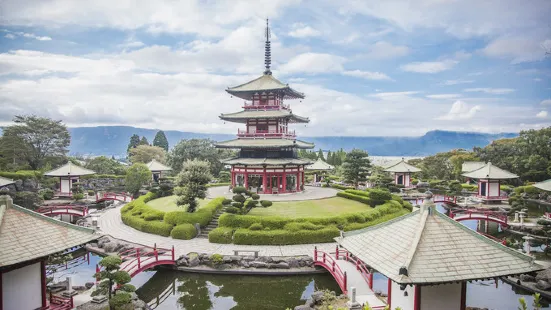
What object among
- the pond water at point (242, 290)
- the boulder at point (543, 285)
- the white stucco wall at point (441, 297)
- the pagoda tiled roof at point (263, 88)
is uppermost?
the pagoda tiled roof at point (263, 88)

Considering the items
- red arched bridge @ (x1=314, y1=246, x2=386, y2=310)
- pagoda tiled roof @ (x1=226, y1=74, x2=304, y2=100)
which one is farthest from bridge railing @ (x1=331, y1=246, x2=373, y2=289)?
pagoda tiled roof @ (x1=226, y1=74, x2=304, y2=100)

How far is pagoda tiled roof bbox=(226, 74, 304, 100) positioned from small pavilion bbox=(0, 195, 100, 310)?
27828 mm

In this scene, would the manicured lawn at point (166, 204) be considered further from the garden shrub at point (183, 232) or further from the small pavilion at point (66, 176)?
the small pavilion at point (66, 176)

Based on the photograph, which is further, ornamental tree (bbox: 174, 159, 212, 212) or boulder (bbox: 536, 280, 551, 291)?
ornamental tree (bbox: 174, 159, 212, 212)

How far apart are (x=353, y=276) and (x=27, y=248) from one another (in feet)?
44.5

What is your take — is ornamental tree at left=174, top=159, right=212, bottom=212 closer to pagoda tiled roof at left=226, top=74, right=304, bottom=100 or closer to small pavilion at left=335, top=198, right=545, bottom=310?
pagoda tiled roof at left=226, top=74, right=304, bottom=100

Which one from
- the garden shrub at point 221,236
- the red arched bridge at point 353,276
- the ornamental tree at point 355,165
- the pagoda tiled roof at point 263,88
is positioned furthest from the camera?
the ornamental tree at point 355,165

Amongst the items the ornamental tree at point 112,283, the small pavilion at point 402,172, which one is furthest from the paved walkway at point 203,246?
the small pavilion at point 402,172

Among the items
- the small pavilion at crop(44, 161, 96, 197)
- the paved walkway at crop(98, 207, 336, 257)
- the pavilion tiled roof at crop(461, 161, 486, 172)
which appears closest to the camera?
the paved walkway at crop(98, 207, 336, 257)

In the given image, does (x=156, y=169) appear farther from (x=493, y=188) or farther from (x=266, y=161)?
(x=493, y=188)

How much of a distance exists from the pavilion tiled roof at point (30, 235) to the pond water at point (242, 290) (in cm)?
579

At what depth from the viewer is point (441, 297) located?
11.4 m

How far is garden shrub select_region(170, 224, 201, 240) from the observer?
25.4 meters

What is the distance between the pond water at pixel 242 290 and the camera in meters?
16.9
